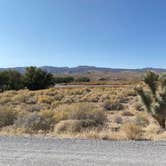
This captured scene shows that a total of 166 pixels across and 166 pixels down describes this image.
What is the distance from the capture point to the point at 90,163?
8164 mm

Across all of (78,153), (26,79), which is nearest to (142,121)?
(78,153)

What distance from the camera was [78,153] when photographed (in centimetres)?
935

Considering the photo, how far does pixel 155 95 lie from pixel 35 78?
153 feet

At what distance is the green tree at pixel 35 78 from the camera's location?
60281 millimetres

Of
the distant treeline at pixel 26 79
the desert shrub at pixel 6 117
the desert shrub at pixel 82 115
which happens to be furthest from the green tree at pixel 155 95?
the distant treeline at pixel 26 79

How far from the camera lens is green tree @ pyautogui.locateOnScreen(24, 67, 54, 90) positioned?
198 ft

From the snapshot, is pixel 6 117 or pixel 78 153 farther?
pixel 6 117

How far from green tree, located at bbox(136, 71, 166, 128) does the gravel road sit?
402cm

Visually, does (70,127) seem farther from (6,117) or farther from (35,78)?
(35,78)

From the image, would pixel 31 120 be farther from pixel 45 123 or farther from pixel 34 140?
pixel 34 140

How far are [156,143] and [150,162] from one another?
2.72 m

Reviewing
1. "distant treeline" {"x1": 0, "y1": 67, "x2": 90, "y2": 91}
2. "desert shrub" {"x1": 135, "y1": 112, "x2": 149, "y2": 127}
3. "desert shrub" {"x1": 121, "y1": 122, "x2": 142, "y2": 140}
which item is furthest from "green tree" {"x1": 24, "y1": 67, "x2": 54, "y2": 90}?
"desert shrub" {"x1": 121, "y1": 122, "x2": 142, "y2": 140}

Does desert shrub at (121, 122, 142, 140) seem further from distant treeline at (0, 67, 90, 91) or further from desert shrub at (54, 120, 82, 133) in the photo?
distant treeline at (0, 67, 90, 91)

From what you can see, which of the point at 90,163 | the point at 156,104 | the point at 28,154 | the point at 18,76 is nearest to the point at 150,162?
the point at 90,163
